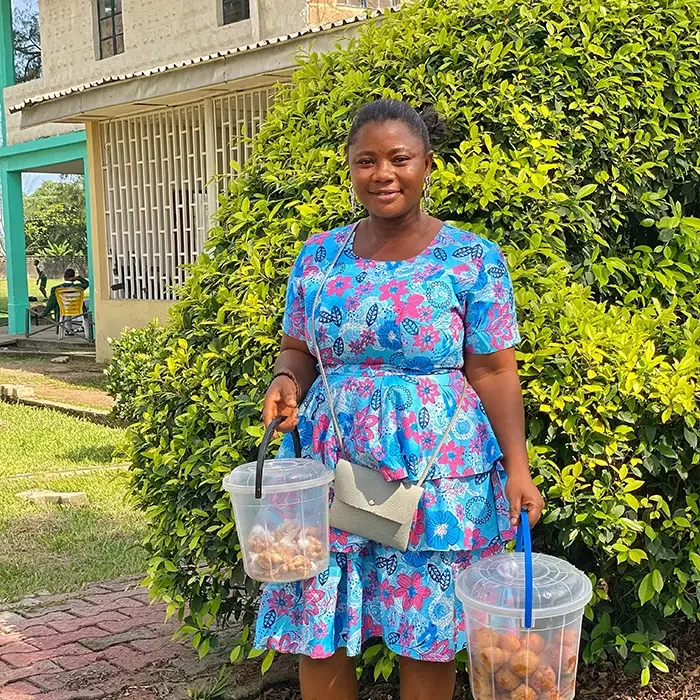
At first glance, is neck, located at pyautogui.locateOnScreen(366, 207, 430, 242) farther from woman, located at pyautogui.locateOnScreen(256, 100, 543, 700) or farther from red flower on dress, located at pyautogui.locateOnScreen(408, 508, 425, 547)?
red flower on dress, located at pyautogui.locateOnScreen(408, 508, 425, 547)

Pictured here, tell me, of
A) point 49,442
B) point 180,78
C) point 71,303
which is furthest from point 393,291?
point 71,303

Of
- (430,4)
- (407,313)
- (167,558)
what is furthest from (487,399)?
(430,4)

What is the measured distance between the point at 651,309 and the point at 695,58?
1140 mm

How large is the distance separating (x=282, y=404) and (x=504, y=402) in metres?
0.59

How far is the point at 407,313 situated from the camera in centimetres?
255

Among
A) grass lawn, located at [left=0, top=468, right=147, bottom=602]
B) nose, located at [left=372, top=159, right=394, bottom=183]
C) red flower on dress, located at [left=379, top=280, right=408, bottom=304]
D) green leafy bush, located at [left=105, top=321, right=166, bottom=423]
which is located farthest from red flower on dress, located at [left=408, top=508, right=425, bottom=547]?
green leafy bush, located at [left=105, top=321, right=166, bottom=423]

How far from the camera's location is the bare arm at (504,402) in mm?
2596

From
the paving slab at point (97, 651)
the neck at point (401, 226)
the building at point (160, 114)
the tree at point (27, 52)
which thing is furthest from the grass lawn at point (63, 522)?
the tree at point (27, 52)

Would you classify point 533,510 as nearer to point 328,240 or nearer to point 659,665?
point 328,240

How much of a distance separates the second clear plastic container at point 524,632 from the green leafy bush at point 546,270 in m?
0.64

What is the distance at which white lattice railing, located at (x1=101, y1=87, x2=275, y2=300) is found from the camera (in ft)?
38.4

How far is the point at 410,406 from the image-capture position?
102 inches

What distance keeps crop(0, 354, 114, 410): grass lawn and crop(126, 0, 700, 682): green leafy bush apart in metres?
6.97

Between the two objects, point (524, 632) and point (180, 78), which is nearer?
point (524, 632)
